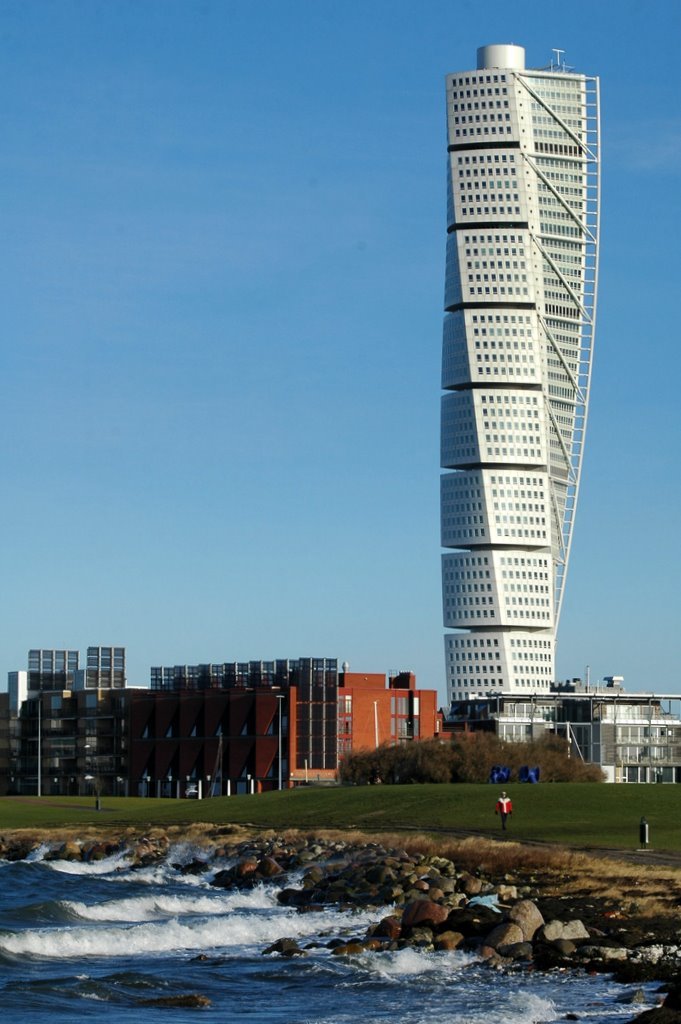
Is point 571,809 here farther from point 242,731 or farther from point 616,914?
point 242,731

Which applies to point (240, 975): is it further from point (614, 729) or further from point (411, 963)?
point (614, 729)

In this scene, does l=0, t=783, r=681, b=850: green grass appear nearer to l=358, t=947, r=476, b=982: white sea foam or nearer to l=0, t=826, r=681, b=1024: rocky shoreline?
l=0, t=826, r=681, b=1024: rocky shoreline

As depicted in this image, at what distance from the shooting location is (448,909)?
1519 inches

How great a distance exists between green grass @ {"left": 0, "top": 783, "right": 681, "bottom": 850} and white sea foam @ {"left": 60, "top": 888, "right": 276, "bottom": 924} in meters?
11.4

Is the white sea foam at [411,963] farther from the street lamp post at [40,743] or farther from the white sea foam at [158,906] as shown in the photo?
the street lamp post at [40,743]

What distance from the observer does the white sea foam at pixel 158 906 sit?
4516 centimetres

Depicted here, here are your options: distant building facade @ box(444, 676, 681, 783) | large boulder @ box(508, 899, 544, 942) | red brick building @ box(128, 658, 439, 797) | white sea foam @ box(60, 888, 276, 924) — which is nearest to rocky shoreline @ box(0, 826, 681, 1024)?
large boulder @ box(508, 899, 544, 942)

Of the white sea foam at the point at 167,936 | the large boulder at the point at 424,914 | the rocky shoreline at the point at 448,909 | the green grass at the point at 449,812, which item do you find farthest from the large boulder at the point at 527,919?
the green grass at the point at 449,812

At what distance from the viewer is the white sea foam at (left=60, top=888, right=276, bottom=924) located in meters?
45.2

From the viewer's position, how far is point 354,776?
10738 cm

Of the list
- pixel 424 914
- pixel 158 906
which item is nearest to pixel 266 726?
pixel 158 906

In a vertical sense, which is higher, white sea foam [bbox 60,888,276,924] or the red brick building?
the red brick building

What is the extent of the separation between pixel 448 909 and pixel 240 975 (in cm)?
662

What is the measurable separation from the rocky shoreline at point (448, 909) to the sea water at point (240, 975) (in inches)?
24.4
